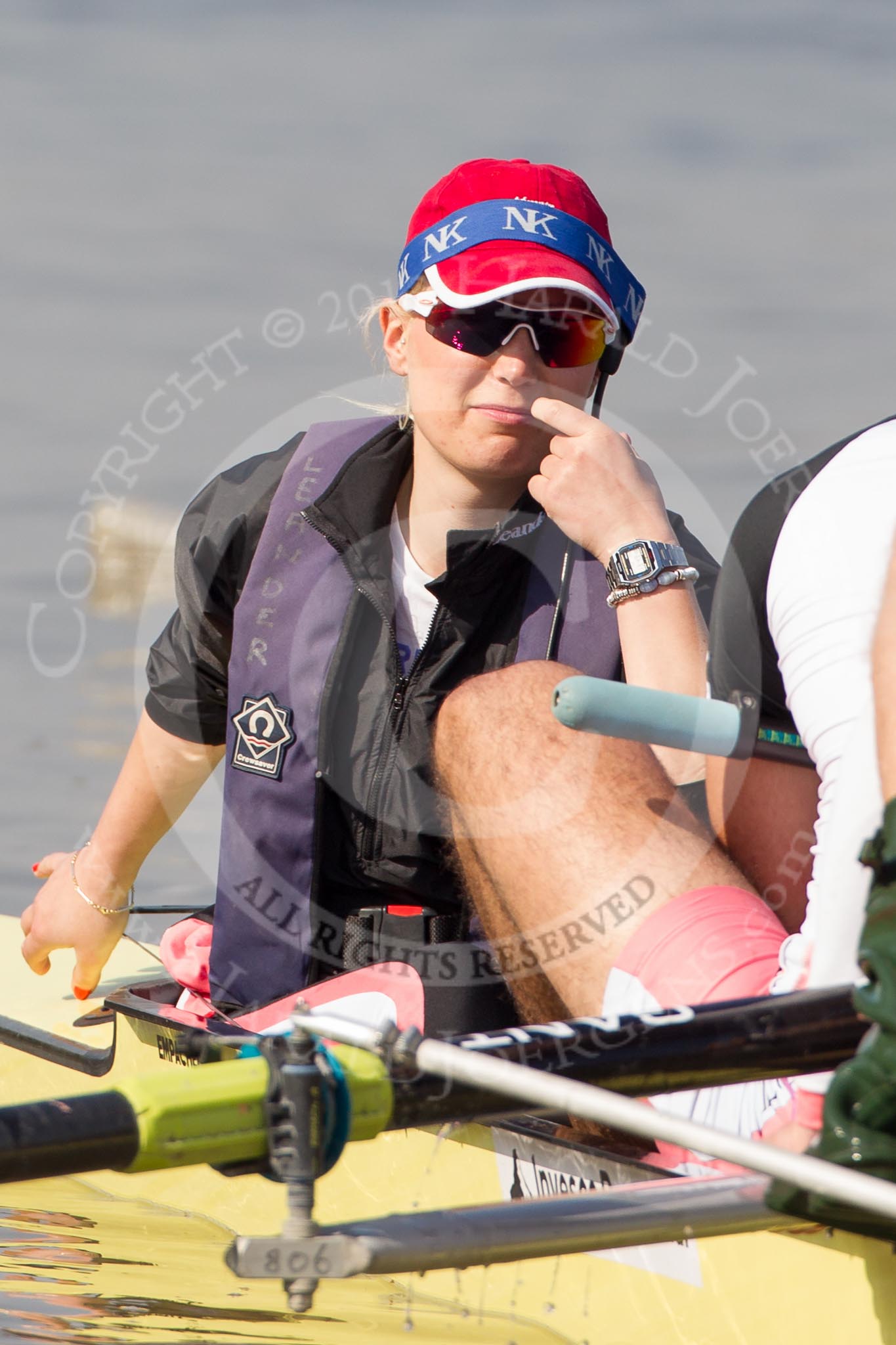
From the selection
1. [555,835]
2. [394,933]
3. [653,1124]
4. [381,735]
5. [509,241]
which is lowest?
[653,1124]

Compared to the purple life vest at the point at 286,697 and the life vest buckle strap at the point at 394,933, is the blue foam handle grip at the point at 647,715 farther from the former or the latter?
the life vest buckle strap at the point at 394,933

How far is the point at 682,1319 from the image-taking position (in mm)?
1769

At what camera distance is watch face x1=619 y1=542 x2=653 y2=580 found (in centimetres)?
231

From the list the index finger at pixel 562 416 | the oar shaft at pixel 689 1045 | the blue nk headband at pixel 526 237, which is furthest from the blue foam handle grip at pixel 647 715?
the blue nk headband at pixel 526 237

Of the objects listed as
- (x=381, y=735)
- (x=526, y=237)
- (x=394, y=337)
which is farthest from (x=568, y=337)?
(x=381, y=735)

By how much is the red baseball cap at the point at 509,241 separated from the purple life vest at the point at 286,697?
38cm

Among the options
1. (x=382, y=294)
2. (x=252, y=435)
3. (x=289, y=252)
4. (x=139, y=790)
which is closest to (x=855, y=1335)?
(x=139, y=790)

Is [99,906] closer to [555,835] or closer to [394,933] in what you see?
[394,933]

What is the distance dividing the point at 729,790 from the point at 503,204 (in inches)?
44.5

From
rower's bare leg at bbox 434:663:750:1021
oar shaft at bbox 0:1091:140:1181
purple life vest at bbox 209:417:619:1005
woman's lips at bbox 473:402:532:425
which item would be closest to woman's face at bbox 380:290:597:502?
woman's lips at bbox 473:402:532:425

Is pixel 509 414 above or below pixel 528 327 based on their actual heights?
below

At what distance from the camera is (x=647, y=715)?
5.67 ft

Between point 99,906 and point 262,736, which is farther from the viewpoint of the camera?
point 99,906

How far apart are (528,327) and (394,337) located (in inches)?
14.6
